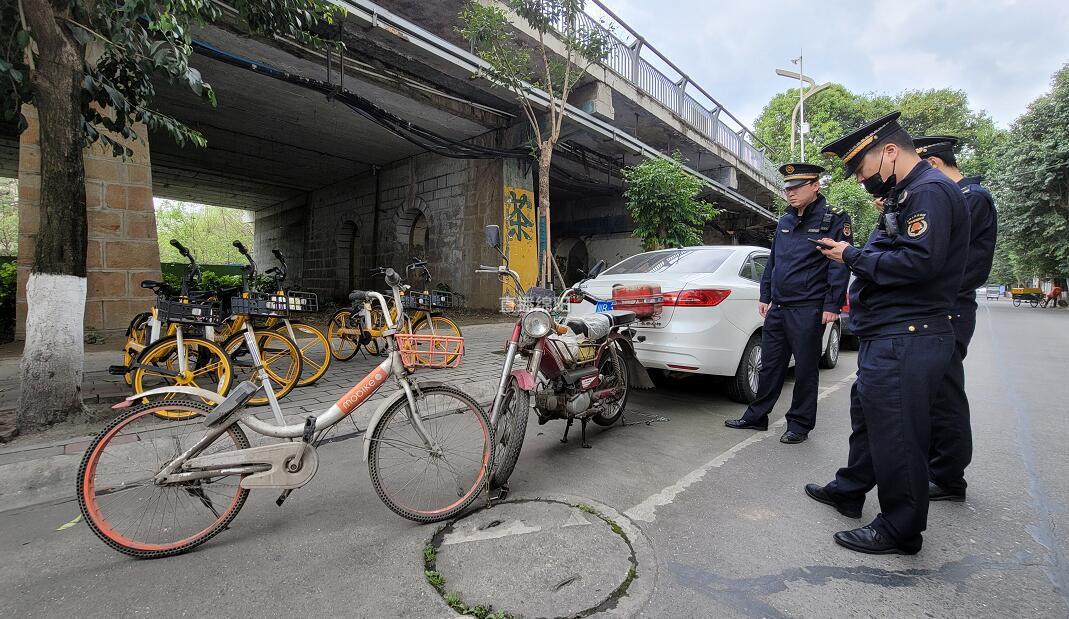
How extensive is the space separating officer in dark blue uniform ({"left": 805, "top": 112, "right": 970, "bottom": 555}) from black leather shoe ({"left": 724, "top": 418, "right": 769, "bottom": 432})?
1.56m

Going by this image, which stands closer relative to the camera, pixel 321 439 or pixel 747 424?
pixel 321 439

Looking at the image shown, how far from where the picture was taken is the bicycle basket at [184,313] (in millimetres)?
3816

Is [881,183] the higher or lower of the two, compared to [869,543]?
higher

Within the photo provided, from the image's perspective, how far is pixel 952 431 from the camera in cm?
246

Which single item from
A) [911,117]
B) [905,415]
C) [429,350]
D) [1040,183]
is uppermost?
[911,117]

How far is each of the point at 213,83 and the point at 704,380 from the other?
9423mm

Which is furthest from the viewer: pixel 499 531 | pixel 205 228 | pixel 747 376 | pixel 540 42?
pixel 205 228

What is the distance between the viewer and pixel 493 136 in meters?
10.8

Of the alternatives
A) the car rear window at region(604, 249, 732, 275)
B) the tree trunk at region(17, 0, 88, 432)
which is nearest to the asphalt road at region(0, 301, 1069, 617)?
the tree trunk at region(17, 0, 88, 432)

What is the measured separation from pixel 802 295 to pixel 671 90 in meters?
10.7

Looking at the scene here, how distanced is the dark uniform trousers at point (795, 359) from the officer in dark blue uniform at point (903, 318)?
128 centimetres

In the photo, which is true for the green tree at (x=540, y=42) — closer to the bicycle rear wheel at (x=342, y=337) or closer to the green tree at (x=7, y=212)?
the bicycle rear wheel at (x=342, y=337)

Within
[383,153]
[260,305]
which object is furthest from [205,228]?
[260,305]

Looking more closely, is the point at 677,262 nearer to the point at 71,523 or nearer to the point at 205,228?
the point at 71,523
